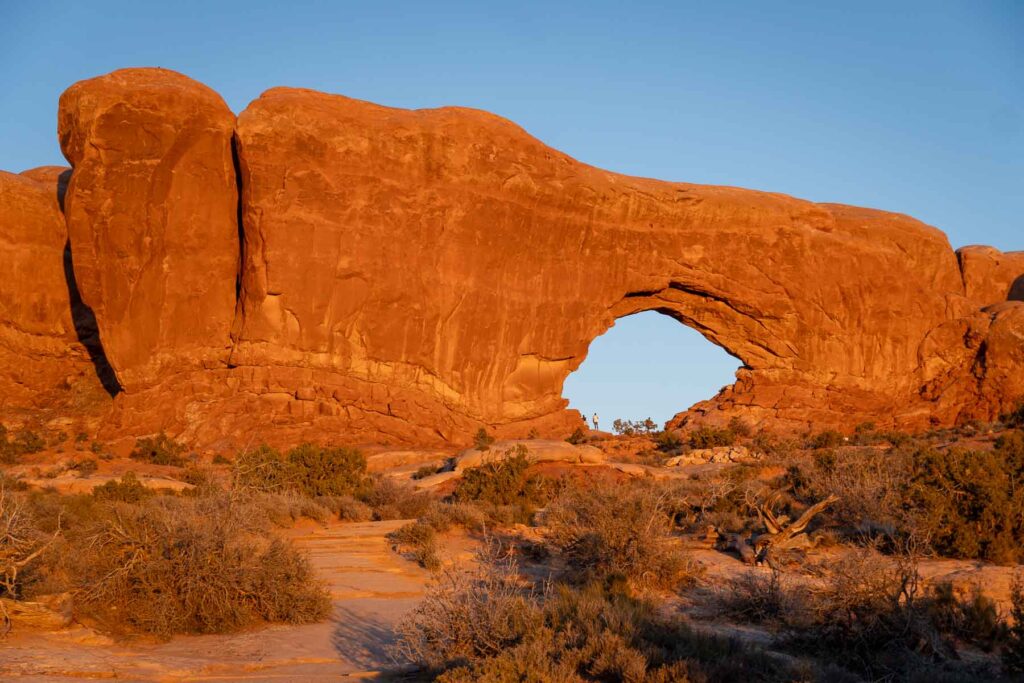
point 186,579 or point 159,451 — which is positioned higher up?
point 186,579

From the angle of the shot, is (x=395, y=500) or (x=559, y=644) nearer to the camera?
(x=559, y=644)

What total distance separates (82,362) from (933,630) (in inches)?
1252

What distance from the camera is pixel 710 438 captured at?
96.5 feet

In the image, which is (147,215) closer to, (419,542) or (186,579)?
(419,542)

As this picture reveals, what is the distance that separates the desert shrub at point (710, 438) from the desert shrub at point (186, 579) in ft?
69.6

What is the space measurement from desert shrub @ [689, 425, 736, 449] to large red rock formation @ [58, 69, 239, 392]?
14.3m

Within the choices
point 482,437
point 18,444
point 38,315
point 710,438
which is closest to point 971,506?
point 710,438

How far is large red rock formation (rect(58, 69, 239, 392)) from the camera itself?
90.7ft

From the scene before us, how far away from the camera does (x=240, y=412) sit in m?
27.9

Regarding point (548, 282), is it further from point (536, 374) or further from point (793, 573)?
point (793, 573)

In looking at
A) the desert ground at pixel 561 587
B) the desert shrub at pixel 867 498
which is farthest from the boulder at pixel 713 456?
the desert shrub at pixel 867 498

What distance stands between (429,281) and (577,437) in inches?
273

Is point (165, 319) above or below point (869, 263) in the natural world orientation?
below

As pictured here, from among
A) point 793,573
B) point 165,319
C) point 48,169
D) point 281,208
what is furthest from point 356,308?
point 793,573
